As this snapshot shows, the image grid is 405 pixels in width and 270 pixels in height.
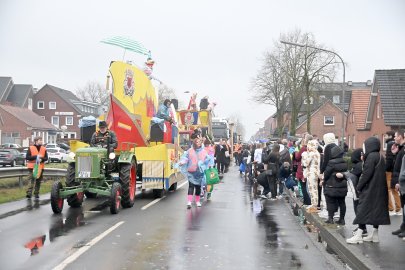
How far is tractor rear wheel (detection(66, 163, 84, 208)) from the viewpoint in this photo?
41.8 ft

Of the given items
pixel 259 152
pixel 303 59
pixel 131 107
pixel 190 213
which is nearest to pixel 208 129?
pixel 259 152

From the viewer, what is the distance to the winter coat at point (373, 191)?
323 inches

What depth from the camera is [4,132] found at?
69625mm

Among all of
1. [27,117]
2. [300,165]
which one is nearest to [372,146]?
[300,165]

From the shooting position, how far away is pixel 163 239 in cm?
898

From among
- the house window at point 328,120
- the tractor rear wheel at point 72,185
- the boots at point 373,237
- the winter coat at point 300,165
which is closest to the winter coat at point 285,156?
the winter coat at point 300,165

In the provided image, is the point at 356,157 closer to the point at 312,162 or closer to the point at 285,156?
the point at 312,162

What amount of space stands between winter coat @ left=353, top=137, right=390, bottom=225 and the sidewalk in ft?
1.46

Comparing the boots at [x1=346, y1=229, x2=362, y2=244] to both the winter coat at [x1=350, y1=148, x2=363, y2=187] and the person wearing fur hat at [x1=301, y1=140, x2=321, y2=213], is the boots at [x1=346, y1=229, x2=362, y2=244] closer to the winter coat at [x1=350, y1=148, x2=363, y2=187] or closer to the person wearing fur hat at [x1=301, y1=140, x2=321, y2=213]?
the winter coat at [x1=350, y1=148, x2=363, y2=187]

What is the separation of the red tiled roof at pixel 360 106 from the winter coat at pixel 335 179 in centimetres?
3983

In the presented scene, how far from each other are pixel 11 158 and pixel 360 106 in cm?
3136

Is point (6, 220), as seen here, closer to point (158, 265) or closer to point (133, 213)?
point (133, 213)

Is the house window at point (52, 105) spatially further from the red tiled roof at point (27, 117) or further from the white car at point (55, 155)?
the white car at point (55, 155)

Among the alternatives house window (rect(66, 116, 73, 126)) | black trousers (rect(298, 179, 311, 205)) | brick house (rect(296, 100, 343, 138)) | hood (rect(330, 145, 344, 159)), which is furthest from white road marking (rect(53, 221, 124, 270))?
house window (rect(66, 116, 73, 126))
